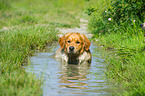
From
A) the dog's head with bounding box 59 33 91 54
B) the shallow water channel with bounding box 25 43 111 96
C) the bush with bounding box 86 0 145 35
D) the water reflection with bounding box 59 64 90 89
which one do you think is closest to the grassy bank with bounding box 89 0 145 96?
the bush with bounding box 86 0 145 35

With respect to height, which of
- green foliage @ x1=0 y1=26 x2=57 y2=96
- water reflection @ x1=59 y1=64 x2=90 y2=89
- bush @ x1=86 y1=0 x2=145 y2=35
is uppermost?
bush @ x1=86 y1=0 x2=145 y2=35

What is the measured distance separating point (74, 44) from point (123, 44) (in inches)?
69.3

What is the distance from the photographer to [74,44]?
802cm

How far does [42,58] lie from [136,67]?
3.48 meters

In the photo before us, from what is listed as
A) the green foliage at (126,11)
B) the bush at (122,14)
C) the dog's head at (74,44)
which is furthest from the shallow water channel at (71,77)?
the green foliage at (126,11)

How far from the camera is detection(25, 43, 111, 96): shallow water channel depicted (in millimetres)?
5588

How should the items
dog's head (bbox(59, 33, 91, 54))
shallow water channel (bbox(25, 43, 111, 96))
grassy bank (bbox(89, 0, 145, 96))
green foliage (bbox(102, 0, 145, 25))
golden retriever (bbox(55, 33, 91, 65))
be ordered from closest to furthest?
1. shallow water channel (bbox(25, 43, 111, 96))
2. grassy bank (bbox(89, 0, 145, 96))
3. dog's head (bbox(59, 33, 91, 54))
4. golden retriever (bbox(55, 33, 91, 65))
5. green foliage (bbox(102, 0, 145, 25))

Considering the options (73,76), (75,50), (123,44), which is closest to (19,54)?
(75,50)

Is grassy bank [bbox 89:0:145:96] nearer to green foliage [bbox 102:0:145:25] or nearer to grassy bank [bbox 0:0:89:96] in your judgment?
green foliage [bbox 102:0:145:25]

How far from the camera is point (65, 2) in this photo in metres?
30.1

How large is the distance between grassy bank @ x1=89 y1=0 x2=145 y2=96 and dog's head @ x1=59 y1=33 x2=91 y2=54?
30.9 inches

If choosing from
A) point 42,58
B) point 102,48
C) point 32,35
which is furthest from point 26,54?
point 102,48

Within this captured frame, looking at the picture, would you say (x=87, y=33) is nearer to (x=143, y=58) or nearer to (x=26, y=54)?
(x=26, y=54)

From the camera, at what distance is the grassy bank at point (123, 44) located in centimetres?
581
